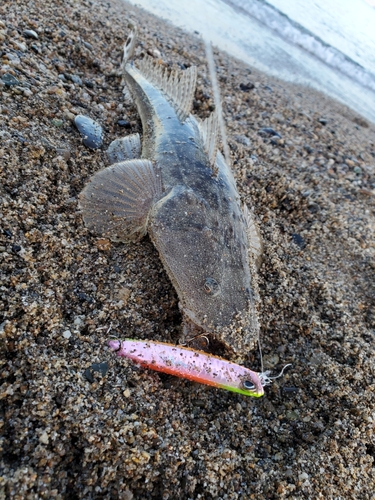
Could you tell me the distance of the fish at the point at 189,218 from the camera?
265 centimetres

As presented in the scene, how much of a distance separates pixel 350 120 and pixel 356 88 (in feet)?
11.0

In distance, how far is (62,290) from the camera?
2652 millimetres

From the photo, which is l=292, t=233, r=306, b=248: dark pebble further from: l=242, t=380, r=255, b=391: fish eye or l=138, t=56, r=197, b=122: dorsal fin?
l=242, t=380, r=255, b=391: fish eye

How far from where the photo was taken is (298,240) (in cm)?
405

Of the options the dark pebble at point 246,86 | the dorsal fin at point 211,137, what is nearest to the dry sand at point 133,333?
the dorsal fin at point 211,137

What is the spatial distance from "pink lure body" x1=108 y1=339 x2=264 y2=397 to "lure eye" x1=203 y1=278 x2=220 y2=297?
43 cm

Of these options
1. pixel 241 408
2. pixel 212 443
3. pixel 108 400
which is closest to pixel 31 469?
pixel 108 400

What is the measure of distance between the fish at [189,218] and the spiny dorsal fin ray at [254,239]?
12 mm

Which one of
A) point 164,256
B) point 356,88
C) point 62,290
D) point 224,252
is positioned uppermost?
point 356,88

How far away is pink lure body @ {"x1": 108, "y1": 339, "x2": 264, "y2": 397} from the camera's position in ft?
7.89

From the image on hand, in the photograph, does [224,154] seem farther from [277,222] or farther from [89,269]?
[89,269]

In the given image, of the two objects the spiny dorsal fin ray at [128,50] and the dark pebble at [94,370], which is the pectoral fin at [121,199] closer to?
the dark pebble at [94,370]

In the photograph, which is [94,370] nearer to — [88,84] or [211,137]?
[211,137]

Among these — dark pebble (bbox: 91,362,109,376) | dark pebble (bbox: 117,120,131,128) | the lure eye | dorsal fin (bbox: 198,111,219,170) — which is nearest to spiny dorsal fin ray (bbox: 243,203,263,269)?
dorsal fin (bbox: 198,111,219,170)
